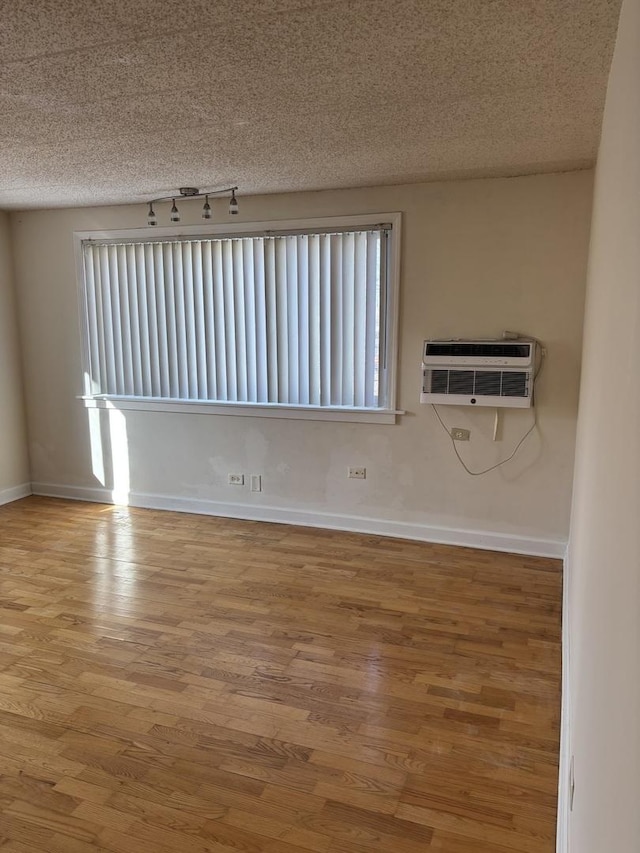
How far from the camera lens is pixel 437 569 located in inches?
149

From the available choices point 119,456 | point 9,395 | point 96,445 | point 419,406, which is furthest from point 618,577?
point 9,395

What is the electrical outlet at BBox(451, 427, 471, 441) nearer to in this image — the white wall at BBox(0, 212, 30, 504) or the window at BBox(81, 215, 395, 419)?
the window at BBox(81, 215, 395, 419)

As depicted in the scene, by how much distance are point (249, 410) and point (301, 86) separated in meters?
2.67

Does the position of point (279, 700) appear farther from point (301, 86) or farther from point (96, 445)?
point (96, 445)

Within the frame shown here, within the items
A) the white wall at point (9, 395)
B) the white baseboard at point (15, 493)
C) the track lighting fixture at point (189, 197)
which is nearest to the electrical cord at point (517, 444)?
the track lighting fixture at point (189, 197)

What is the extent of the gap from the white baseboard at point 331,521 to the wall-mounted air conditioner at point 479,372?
0.94 m

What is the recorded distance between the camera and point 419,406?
163 inches

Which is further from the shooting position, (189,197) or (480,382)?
(189,197)

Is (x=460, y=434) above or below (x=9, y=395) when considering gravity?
below

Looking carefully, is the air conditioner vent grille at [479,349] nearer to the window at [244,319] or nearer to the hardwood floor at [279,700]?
the window at [244,319]

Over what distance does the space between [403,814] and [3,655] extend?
1963 millimetres

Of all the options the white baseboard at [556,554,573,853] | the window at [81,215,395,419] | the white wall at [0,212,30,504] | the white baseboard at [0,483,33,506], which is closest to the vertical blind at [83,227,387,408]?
the window at [81,215,395,419]

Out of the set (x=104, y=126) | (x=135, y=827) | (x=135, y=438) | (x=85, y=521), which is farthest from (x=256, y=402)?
(x=135, y=827)

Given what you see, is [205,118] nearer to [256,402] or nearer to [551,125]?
[551,125]
